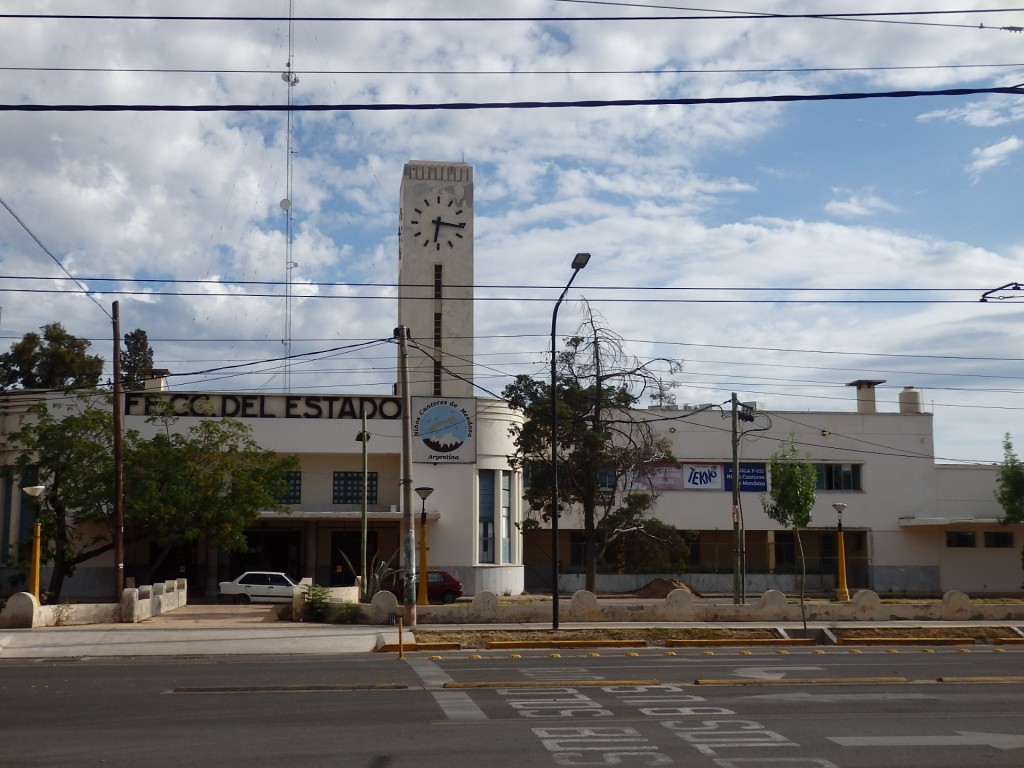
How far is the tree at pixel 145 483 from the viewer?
35406 millimetres

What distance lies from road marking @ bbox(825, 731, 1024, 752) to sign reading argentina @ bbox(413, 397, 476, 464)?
34.2 meters

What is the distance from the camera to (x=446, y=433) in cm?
4491

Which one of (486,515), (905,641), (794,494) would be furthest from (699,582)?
(905,641)

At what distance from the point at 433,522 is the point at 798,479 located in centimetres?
1516

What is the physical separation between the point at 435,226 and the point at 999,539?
108ft


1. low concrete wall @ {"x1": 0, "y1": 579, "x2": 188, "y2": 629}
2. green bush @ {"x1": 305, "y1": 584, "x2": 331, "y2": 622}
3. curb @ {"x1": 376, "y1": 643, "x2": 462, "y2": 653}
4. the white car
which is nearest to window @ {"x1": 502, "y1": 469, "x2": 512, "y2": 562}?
the white car

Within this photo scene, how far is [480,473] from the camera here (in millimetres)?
45594

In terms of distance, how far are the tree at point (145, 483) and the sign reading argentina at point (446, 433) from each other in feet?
26.6

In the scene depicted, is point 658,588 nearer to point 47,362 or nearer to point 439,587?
point 439,587

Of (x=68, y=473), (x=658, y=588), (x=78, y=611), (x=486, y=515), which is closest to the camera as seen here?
(x=78, y=611)

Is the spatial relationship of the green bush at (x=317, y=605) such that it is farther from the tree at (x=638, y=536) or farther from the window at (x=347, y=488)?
the window at (x=347, y=488)

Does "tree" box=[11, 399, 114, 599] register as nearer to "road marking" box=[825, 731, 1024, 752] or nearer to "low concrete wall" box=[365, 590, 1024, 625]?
"low concrete wall" box=[365, 590, 1024, 625]

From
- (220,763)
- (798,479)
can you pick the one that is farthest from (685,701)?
(798,479)

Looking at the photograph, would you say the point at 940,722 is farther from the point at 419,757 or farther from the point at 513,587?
the point at 513,587
